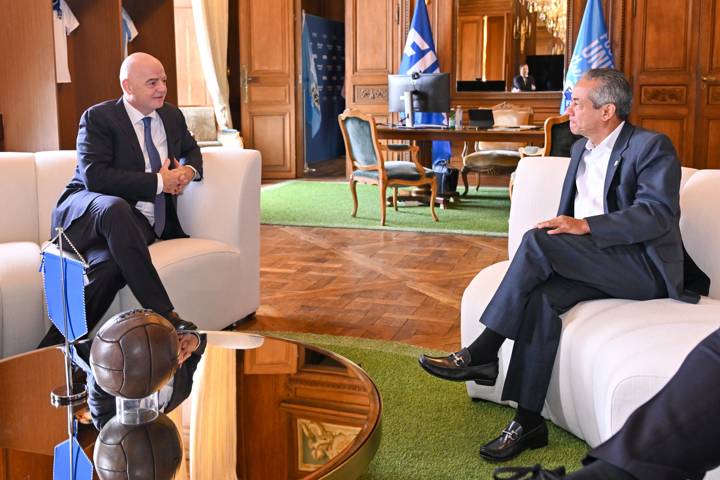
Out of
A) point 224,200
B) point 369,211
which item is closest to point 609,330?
point 224,200

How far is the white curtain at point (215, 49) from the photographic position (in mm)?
9195

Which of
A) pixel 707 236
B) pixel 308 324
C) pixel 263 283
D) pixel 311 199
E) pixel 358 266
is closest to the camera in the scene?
pixel 707 236

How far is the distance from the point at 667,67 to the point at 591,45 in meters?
0.92

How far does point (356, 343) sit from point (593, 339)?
1.38 metres

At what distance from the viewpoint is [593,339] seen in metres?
2.33

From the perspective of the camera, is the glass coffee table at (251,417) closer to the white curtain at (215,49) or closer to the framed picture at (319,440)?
the framed picture at (319,440)

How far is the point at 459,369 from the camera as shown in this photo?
2607 mm

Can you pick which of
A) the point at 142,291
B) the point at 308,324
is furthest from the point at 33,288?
the point at 308,324

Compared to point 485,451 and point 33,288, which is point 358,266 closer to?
point 33,288

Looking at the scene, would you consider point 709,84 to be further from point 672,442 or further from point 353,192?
point 672,442

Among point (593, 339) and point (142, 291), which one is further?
point (142, 291)

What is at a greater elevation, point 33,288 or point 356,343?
point 33,288

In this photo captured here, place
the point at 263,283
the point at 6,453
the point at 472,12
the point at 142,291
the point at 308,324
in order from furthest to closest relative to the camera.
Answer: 1. the point at 472,12
2. the point at 263,283
3. the point at 308,324
4. the point at 142,291
5. the point at 6,453

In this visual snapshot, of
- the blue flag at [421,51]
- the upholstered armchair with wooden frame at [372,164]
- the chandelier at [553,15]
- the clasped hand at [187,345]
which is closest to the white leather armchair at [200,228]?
the clasped hand at [187,345]
